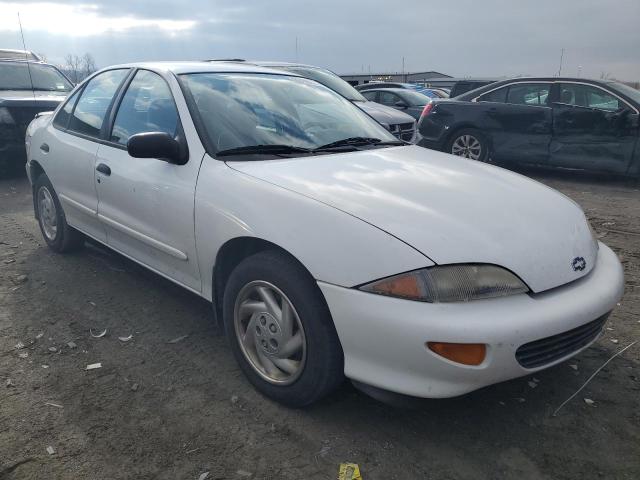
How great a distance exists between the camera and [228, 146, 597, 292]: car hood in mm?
2252

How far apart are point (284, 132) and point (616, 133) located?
6.04 meters

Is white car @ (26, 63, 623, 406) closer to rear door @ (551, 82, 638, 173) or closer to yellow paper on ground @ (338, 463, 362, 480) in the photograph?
yellow paper on ground @ (338, 463, 362, 480)

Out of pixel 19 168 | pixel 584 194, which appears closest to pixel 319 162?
pixel 584 194

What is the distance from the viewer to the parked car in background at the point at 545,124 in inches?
296

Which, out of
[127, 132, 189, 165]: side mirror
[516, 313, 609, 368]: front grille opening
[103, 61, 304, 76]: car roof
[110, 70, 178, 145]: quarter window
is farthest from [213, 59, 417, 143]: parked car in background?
[516, 313, 609, 368]: front grille opening

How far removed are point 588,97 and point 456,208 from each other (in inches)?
255

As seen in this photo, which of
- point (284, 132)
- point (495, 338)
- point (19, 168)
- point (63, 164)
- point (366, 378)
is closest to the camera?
point (495, 338)

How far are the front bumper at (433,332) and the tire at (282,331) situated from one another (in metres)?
0.09

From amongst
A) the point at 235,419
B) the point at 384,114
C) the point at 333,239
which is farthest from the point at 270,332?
the point at 384,114

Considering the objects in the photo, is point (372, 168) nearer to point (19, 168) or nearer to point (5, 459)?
point (5, 459)

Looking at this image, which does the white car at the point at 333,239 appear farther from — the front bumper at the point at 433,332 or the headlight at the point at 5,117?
the headlight at the point at 5,117

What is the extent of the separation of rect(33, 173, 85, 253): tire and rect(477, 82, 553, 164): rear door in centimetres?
622

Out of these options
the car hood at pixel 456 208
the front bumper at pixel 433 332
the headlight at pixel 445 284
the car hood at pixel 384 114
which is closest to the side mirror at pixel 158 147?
the car hood at pixel 456 208

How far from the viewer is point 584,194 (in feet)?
23.5
